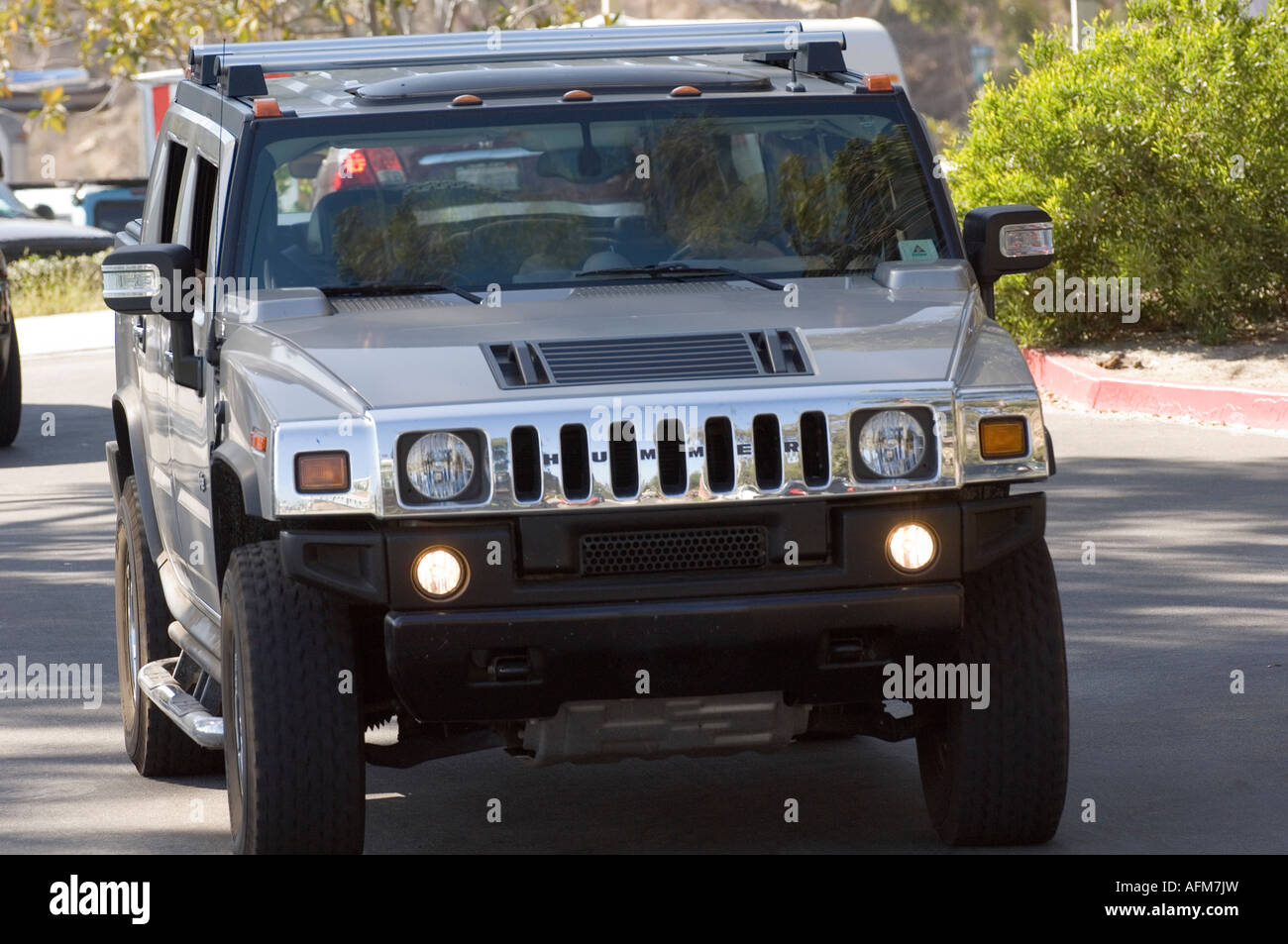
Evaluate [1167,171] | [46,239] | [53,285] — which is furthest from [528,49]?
[46,239]

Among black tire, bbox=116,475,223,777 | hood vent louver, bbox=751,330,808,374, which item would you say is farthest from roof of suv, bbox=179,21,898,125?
black tire, bbox=116,475,223,777

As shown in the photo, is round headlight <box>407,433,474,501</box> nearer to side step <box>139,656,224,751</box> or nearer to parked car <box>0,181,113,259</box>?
side step <box>139,656,224,751</box>

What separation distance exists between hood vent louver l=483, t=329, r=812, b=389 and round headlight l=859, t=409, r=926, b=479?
0.20 metres

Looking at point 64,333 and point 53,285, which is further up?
point 53,285

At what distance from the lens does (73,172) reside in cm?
6031

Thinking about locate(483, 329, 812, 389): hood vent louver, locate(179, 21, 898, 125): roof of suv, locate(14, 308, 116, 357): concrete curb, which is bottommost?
locate(14, 308, 116, 357): concrete curb

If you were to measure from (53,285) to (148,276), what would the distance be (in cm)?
2086

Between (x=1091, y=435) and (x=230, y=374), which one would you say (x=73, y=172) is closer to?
(x=1091, y=435)

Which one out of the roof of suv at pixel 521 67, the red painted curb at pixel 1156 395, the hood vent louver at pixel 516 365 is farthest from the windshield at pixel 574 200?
the red painted curb at pixel 1156 395

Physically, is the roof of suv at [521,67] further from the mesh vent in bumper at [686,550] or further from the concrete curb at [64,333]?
the concrete curb at [64,333]

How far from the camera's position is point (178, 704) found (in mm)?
5660

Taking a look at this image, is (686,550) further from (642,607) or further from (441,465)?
(441,465)

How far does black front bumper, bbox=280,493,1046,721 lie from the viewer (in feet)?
14.8
